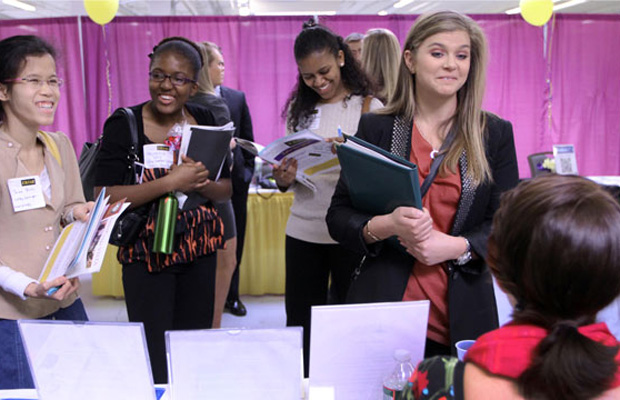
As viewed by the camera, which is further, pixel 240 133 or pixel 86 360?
pixel 240 133

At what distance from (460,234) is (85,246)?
41.1 inches

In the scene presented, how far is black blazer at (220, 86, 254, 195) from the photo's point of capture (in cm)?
344

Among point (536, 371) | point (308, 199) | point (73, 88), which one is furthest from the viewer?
point (73, 88)

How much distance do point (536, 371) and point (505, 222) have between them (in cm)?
22

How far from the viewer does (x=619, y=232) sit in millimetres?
742

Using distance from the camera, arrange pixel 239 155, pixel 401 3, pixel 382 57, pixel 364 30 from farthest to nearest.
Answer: pixel 401 3 < pixel 364 30 < pixel 239 155 < pixel 382 57

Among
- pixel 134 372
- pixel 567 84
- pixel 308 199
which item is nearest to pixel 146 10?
pixel 308 199

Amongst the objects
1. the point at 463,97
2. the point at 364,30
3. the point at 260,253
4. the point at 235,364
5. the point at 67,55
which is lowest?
the point at 260,253

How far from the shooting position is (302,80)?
223 cm

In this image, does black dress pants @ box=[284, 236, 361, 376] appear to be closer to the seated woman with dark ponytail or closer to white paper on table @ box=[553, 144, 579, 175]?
the seated woman with dark ponytail

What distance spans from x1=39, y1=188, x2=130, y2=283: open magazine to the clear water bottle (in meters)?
0.83

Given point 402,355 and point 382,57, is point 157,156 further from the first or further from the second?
point 382,57

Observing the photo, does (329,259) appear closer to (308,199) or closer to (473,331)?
(308,199)

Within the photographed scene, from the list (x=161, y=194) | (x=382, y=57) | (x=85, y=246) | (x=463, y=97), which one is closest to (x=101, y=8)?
(x=382, y=57)
